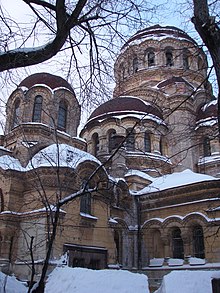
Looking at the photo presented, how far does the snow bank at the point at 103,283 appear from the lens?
25.5 feet

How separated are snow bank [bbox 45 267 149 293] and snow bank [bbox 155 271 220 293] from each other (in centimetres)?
54

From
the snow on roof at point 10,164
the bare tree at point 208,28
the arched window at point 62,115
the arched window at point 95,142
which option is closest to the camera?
the bare tree at point 208,28

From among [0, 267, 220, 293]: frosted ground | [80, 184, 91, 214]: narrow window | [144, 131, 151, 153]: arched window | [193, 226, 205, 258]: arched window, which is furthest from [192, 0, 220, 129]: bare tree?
[144, 131, 151, 153]: arched window

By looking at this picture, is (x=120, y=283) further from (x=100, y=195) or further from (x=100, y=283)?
(x=100, y=195)

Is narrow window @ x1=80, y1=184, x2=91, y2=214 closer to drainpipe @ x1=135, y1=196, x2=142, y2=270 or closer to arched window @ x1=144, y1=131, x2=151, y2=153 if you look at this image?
drainpipe @ x1=135, y1=196, x2=142, y2=270

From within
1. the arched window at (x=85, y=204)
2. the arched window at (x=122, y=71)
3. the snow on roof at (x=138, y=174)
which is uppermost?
the snow on roof at (x=138, y=174)

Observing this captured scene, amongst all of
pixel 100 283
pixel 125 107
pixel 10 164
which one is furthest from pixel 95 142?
pixel 100 283

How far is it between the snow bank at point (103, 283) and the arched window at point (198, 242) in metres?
8.88

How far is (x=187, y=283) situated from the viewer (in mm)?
8344

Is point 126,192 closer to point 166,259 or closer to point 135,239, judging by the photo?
point 135,239

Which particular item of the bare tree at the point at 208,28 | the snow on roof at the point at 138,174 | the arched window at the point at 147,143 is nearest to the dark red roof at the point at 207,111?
the arched window at the point at 147,143

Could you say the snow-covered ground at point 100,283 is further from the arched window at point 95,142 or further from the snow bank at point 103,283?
the arched window at point 95,142

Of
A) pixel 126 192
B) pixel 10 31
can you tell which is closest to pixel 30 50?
pixel 10 31

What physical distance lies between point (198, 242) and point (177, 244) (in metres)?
1.27
